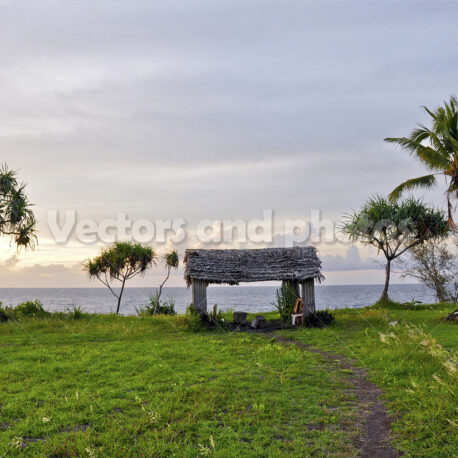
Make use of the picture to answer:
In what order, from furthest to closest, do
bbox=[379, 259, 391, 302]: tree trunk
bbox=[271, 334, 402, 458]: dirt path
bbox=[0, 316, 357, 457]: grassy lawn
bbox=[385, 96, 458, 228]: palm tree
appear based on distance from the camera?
1. bbox=[379, 259, 391, 302]: tree trunk
2. bbox=[385, 96, 458, 228]: palm tree
3. bbox=[0, 316, 357, 457]: grassy lawn
4. bbox=[271, 334, 402, 458]: dirt path

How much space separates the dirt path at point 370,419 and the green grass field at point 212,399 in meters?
0.16

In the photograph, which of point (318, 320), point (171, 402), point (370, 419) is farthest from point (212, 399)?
point (318, 320)

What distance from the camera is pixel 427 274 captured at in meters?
32.8

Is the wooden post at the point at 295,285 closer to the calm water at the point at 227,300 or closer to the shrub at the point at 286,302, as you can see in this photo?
the shrub at the point at 286,302

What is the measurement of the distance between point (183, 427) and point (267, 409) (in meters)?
1.61

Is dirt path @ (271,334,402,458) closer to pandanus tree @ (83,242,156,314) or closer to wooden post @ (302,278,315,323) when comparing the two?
wooden post @ (302,278,315,323)

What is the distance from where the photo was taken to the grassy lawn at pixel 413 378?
6.23m

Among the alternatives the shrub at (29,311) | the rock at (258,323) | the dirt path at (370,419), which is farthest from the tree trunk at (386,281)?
the shrub at (29,311)

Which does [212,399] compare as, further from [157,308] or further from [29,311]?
[157,308]

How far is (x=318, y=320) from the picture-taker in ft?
63.0

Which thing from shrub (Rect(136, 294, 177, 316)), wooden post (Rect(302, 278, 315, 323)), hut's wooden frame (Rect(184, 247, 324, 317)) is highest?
hut's wooden frame (Rect(184, 247, 324, 317))

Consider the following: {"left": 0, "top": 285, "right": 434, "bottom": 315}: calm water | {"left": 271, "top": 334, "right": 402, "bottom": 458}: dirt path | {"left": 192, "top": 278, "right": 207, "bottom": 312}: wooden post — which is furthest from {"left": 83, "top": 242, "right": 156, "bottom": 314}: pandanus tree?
{"left": 271, "top": 334, "right": 402, "bottom": 458}: dirt path

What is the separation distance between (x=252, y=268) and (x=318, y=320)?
402 cm

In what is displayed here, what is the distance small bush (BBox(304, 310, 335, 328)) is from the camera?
1894 centimetres
